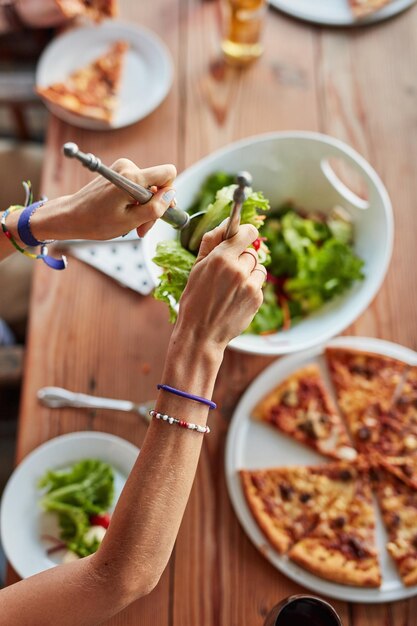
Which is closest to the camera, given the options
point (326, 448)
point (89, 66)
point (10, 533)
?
point (10, 533)

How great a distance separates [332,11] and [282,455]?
1.40m

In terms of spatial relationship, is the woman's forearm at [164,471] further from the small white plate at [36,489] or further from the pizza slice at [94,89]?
the pizza slice at [94,89]

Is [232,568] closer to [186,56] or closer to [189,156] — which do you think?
[189,156]

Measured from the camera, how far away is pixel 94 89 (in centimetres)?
193

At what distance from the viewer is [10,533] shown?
4.74 ft

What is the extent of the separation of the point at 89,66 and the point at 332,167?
80cm

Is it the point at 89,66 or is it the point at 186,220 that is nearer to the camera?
the point at 186,220

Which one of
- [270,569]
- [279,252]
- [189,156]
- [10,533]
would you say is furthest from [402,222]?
[10,533]

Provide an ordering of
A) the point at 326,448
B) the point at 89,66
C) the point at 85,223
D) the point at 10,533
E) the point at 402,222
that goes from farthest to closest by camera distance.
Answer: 1. the point at 89,66
2. the point at 402,222
3. the point at 326,448
4. the point at 10,533
5. the point at 85,223

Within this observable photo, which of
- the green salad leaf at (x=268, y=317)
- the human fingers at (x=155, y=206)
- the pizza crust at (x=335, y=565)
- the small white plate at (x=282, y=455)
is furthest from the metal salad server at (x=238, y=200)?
the pizza crust at (x=335, y=565)

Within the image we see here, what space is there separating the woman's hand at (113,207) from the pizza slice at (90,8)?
1.07 m

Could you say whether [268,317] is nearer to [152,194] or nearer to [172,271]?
[172,271]

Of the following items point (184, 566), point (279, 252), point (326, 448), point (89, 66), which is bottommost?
point (184, 566)

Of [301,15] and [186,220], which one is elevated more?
[301,15]
